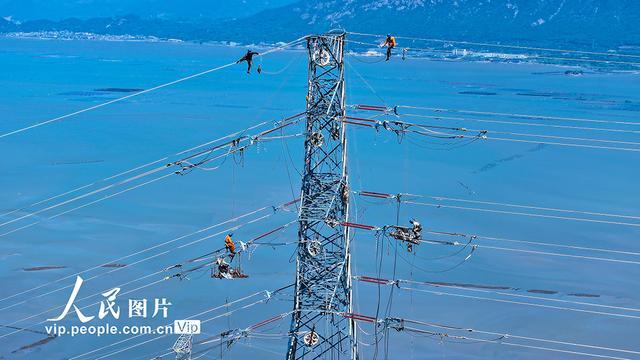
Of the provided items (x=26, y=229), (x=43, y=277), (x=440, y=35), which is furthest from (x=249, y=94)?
(x=440, y=35)

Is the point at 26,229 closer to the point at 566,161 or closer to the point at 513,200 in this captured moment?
the point at 513,200

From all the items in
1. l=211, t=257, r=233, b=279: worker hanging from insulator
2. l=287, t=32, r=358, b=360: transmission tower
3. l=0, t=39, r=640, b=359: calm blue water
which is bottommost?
l=0, t=39, r=640, b=359: calm blue water

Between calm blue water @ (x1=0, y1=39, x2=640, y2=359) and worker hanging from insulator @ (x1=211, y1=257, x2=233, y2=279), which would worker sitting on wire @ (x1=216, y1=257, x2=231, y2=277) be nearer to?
worker hanging from insulator @ (x1=211, y1=257, x2=233, y2=279)

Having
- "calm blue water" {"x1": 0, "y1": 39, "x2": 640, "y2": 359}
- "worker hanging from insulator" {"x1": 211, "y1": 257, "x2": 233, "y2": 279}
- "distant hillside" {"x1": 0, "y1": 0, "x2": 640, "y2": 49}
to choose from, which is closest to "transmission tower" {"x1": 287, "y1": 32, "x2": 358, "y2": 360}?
"worker hanging from insulator" {"x1": 211, "y1": 257, "x2": 233, "y2": 279}

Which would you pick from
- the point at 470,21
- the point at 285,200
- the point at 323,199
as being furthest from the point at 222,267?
the point at 470,21

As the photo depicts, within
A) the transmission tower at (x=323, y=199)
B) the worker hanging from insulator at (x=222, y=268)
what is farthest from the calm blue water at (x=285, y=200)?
the transmission tower at (x=323, y=199)

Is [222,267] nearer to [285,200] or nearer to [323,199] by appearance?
[323,199]
